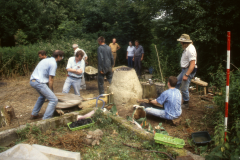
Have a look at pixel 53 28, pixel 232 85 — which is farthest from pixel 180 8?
pixel 53 28

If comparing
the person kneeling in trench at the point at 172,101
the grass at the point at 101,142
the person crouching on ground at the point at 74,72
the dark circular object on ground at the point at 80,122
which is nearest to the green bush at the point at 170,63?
the person crouching on ground at the point at 74,72

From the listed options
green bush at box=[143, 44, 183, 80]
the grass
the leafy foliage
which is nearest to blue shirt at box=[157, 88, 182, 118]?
the grass

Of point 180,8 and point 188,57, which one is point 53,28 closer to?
point 180,8

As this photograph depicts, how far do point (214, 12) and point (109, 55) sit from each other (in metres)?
5.49

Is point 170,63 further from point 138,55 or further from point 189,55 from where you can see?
point 189,55

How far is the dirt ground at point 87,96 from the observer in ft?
14.5

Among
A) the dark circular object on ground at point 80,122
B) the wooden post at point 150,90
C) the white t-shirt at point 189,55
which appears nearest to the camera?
the dark circular object on ground at point 80,122

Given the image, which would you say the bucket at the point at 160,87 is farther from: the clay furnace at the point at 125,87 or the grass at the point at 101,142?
the grass at the point at 101,142

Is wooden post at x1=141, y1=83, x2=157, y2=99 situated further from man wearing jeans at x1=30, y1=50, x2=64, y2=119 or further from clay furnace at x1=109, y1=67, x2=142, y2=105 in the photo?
man wearing jeans at x1=30, y1=50, x2=64, y2=119

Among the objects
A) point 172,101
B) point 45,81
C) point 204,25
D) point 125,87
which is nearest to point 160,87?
point 125,87

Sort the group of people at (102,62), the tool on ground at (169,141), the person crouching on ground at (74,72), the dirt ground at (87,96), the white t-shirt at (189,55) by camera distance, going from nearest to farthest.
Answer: the tool on ground at (169,141), the dirt ground at (87,96), the group of people at (102,62), the white t-shirt at (189,55), the person crouching on ground at (74,72)

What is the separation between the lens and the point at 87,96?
7426mm

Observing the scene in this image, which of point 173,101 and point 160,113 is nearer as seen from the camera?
point 173,101

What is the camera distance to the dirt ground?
4405mm
